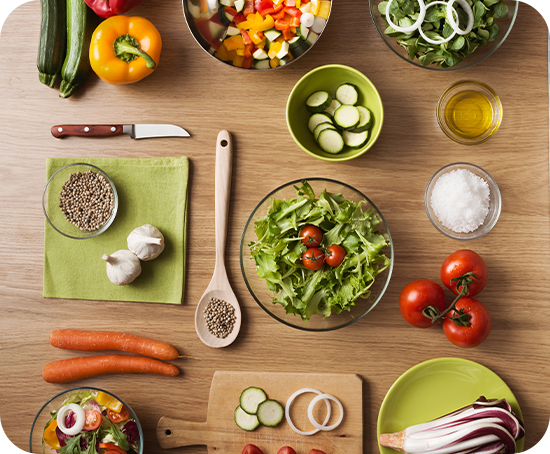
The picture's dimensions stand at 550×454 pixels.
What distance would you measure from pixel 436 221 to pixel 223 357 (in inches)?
35.6

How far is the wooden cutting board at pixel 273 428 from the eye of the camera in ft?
4.88

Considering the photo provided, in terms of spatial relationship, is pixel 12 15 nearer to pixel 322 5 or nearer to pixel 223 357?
pixel 322 5

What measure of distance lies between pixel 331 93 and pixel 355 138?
195 millimetres

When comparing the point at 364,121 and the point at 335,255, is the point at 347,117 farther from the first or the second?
the point at 335,255

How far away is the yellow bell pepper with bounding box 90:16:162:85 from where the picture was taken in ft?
4.70

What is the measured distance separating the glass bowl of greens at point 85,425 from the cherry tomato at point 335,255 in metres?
0.86

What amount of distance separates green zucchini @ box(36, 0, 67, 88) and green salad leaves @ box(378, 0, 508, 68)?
1124 millimetres

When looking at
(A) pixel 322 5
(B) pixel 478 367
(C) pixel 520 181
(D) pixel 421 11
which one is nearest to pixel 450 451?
(B) pixel 478 367

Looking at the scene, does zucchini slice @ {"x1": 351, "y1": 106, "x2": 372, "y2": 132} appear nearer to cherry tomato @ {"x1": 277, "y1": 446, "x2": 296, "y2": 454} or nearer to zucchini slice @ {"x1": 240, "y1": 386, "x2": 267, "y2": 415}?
zucchini slice @ {"x1": 240, "y1": 386, "x2": 267, "y2": 415}

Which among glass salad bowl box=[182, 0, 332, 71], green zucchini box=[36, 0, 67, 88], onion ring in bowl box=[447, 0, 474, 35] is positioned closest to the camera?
onion ring in bowl box=[447, 0, 474, 35]

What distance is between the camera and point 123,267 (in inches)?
57.7

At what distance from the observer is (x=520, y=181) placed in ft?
4.85

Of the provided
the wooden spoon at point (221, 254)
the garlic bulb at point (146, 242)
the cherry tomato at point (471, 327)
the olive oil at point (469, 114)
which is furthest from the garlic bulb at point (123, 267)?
the olive oil at point (469, 114)

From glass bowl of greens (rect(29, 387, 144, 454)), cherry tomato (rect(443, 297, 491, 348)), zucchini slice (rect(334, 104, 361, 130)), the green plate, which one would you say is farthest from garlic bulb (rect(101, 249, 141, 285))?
cherry tomato (rect(443, 297, 491, 348))
